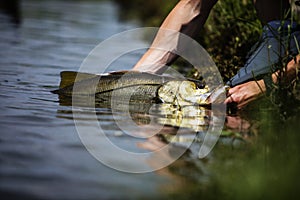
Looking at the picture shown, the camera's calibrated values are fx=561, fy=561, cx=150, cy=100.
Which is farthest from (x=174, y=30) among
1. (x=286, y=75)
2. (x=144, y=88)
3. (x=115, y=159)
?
(x=115, y=159)

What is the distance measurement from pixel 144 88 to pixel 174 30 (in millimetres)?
999

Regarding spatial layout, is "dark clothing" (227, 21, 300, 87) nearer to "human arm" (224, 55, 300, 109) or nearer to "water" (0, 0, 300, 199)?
"human arm" (224, 55, 300, 109)

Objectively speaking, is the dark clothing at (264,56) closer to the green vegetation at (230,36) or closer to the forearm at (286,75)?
the forearm at (286,75)

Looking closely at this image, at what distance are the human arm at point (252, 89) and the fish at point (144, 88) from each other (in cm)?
22

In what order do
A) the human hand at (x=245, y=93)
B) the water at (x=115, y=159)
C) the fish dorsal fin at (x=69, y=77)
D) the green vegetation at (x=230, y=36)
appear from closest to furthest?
1. the water at (x=115, y=159)
2. the human hand at (x=245, y=93)
3. the fish dorsal fin at (x=69, y=77)
4. the green vegetation at (x=230, y=36)

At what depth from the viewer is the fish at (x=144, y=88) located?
175 inches

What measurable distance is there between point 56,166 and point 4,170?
246 millimetres

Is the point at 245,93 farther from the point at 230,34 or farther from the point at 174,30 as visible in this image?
the point at 230,34

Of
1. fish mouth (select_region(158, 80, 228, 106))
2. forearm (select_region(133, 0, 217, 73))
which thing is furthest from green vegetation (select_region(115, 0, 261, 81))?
fish mouth (select_region(158, 80, 228, 106))

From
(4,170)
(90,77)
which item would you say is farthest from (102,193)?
(90,77)

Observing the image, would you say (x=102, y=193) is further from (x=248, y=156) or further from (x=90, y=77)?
(x=90, y=77)

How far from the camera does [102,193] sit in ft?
7.72

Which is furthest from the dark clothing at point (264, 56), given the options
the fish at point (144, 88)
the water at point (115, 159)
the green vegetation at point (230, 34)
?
the green vegetation at point (230, 34)

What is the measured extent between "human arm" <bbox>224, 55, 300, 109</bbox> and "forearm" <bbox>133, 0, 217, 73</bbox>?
117 centimetres
